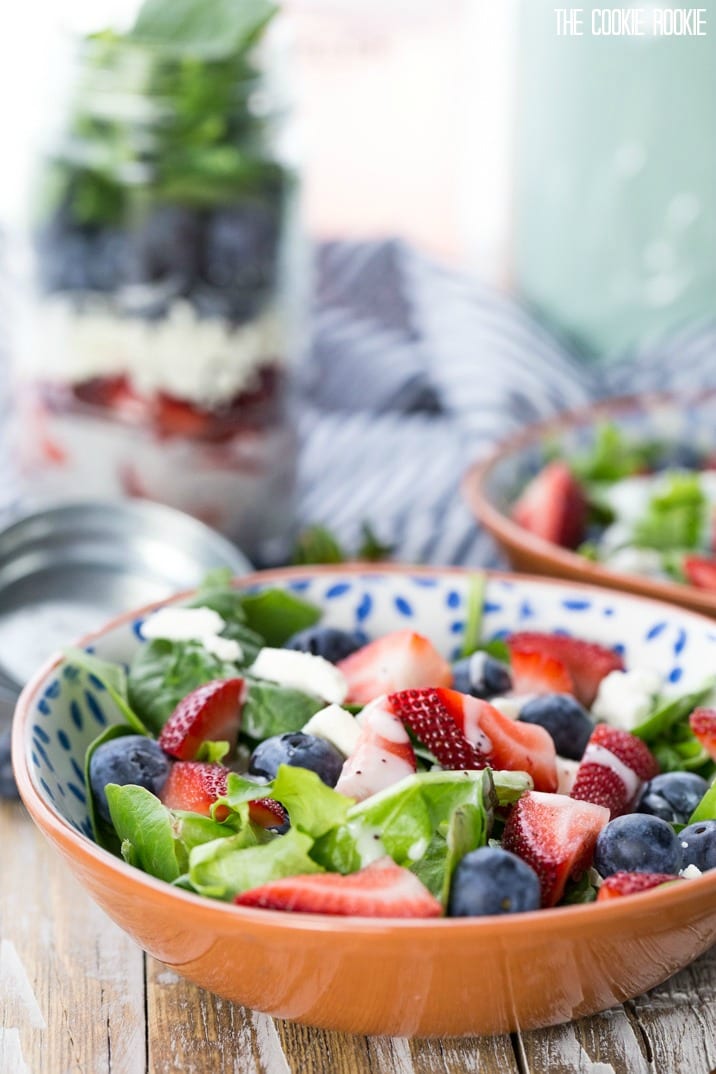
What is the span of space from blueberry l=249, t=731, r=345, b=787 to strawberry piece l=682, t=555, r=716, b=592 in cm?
59

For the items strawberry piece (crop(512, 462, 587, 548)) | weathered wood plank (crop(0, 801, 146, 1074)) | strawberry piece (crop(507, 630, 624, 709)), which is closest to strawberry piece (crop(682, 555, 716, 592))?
strawberry piece (crop(512, 462, 587, 548))

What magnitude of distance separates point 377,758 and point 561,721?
201 mm

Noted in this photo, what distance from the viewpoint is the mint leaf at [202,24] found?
162 cm

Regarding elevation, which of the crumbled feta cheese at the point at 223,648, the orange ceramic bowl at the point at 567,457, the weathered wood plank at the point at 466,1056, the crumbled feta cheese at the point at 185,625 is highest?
the crumbled feta cheese at the point at 185,625

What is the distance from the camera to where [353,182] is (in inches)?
141

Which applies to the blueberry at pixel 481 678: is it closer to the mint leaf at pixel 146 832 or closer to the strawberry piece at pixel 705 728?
the strawberry piece at pixel 705 728

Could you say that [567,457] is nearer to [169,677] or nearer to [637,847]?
[169,677]

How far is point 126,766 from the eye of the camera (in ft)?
3.40

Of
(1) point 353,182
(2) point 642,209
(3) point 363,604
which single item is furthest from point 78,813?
(1) point 353,182

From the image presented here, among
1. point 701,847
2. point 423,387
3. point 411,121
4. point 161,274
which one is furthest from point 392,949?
point 411,121

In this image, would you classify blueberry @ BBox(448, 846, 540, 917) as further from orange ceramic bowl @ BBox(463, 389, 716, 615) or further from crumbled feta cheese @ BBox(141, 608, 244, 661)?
orange ceramic bowl @ BBox(463, 389, 716, 615)

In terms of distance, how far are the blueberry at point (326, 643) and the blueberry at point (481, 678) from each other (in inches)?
3.7

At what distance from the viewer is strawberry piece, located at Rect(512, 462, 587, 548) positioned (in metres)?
1.62

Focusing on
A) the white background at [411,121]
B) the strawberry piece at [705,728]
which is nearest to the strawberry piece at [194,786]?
the strawberry piece at [705,728]
